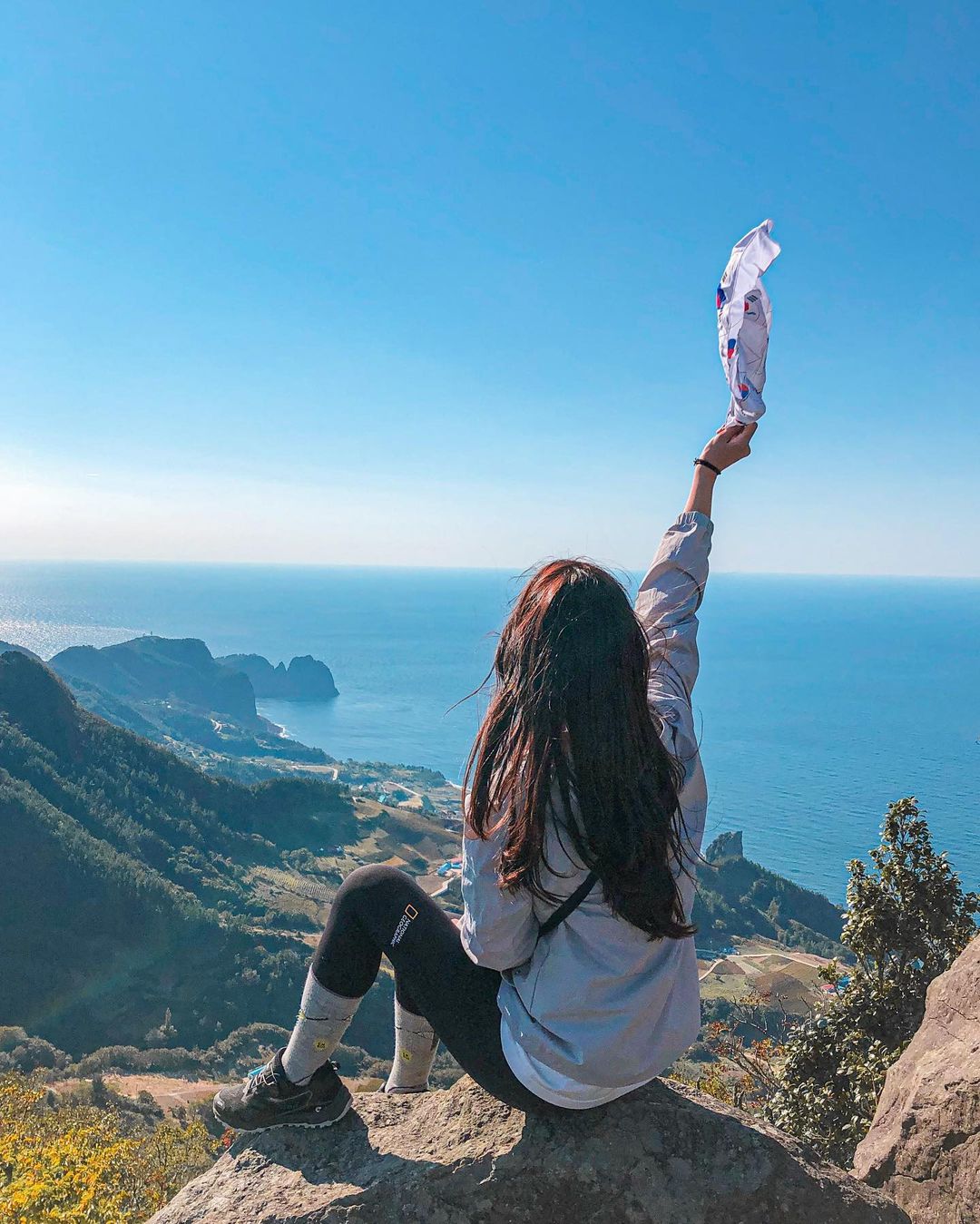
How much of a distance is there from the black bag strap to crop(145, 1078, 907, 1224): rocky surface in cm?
89

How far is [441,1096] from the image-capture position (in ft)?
9.49

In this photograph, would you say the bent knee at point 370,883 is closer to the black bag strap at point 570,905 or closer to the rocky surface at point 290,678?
the black bag strap at point 570,905

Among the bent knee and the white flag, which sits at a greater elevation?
the white flag

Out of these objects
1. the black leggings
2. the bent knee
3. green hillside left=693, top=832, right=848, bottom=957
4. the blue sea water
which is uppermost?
the bent knee

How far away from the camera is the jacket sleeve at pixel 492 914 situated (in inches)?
75.0

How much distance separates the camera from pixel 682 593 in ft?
7.84

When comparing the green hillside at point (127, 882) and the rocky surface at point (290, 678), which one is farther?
the rocky surface at point (290, 678)

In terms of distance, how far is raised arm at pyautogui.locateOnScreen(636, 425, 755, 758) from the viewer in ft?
6.91

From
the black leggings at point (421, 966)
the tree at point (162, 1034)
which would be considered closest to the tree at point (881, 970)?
the black leggings at point (421, 966)

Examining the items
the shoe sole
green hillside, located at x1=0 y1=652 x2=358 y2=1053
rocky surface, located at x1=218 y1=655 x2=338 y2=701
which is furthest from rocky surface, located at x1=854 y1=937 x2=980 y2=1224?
rocky surface, located at x1=218 y1=655 x2=338 y2=701

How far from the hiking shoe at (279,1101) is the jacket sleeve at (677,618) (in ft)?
5.79

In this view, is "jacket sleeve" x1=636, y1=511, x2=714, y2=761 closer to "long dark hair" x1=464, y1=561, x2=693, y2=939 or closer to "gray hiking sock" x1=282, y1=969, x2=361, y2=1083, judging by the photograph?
"long dark hair" x1=464, y1=561, x2=693, y2=939

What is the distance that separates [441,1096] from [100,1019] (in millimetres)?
37924

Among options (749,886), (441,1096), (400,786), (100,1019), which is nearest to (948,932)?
(441,1096)
